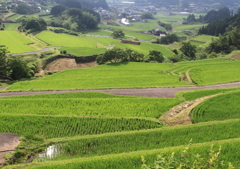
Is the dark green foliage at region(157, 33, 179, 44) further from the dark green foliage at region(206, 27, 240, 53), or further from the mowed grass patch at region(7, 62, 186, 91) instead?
the mowed grass patch at region(7, 62, 186, 91)

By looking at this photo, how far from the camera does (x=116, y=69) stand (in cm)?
4994

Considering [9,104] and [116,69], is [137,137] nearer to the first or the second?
[9,104]

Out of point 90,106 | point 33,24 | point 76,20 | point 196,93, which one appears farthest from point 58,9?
point 196,93

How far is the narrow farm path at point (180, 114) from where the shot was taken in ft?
75.4

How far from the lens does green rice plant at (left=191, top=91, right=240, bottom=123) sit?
23559 millimetres

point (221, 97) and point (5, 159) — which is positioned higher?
point (221, 97)

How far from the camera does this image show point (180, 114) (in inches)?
973

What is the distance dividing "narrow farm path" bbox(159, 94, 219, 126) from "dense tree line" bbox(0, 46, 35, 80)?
122 ft

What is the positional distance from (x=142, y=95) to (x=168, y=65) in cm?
2730

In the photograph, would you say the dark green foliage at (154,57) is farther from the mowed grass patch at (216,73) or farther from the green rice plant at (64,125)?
the green rice plant at (64,125)

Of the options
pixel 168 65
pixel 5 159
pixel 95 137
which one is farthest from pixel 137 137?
pixel 168 65

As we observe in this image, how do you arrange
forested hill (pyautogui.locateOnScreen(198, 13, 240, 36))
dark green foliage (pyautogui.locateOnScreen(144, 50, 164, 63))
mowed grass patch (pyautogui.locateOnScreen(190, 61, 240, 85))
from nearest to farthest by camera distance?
1. mowed grass patch (pyautogui.locateOnScreen(190, 61, 240, 85))
2. dark green foliage (pyautogui.locateOnScreen(144, 50, 164, 63))
3. forested hill (pyautogui.locateOnScreen(198, 13, 240, 36))

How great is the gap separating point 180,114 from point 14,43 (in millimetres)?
76798

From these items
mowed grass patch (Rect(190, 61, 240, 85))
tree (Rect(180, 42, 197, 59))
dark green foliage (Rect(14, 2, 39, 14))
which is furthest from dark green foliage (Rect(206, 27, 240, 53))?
dark green foliage (Rect(14, 2, 39, 14))
